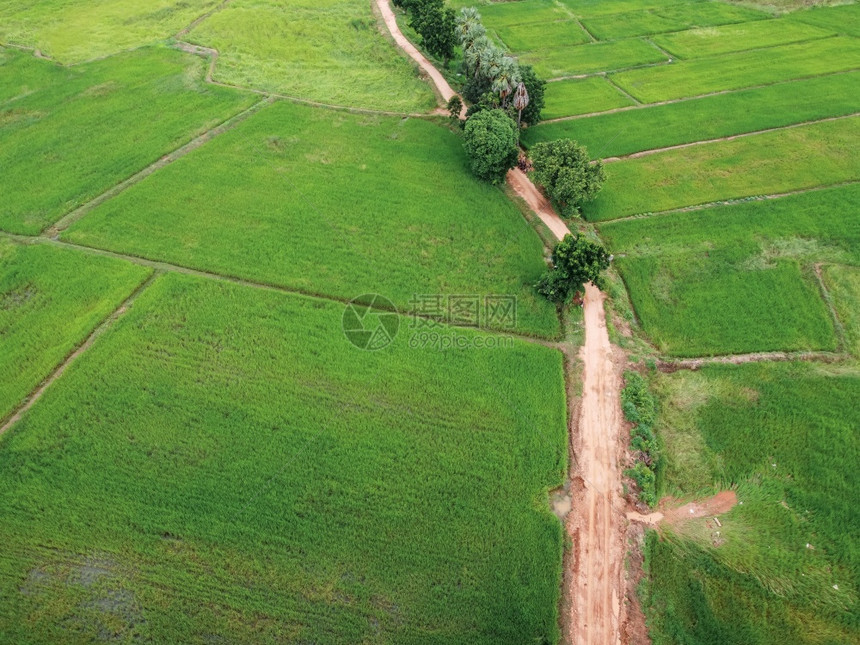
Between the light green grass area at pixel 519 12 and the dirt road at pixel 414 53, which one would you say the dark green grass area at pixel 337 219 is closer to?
the dirt road at pixel 414 53

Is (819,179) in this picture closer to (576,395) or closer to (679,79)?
(679,79)

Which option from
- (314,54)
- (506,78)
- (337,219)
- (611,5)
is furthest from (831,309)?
(314,54)

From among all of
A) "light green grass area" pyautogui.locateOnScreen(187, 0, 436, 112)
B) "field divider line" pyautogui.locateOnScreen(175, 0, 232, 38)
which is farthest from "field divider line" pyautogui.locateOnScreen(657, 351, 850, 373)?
"field divider line" pyautogui.locateOnScreen(175, 0, 232, 38)

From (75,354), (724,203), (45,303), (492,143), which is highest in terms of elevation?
(492,143)

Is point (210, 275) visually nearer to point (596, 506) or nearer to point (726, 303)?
point (596, 506)

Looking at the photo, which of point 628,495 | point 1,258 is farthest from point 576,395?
point 1,258

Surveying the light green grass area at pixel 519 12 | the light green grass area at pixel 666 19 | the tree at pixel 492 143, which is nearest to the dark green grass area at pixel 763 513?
the tree at pixel 492 143
